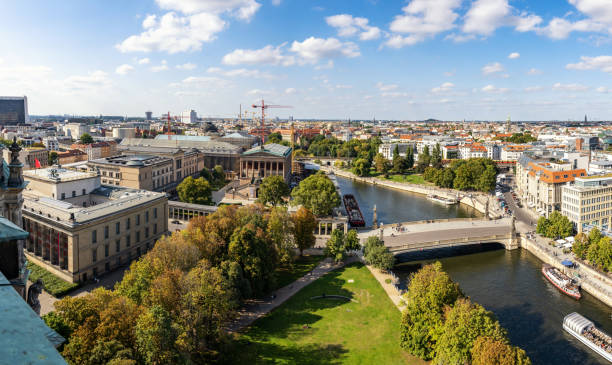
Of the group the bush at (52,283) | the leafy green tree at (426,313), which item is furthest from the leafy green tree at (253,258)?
the bush at (52,283)

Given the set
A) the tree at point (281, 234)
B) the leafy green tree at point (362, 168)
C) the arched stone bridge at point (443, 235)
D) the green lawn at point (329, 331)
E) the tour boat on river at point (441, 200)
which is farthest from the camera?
the leafy green tree at point (362, 168)

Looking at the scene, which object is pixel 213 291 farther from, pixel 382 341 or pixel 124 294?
pixel 382 341

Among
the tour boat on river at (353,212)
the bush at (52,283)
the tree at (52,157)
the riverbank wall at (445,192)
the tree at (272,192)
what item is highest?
the tree at (52,157)

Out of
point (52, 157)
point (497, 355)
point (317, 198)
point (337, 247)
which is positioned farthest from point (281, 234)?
point (52, 157)

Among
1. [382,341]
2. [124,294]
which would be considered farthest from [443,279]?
[124,294]

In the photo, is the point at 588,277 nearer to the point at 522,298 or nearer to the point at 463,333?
the point at 522,298

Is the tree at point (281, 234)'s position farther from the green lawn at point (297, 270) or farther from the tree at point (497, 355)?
the tree at point (497, 355)

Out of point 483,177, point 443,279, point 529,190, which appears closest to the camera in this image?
point 443,279

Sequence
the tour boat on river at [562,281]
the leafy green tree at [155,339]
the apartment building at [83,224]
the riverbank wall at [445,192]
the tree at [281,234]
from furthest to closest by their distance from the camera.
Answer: the riverbank wall at [445,192] < the tree at [281,234] < the tour boat on river at [562,281] < the apartment building at [83,224] < the leafy green tree at [155,339]
